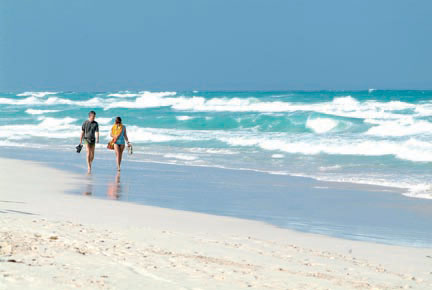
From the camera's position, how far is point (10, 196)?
1099 cm

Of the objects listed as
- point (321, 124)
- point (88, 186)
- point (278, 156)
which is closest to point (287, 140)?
point (278, 156)

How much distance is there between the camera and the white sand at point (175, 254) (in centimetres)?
561

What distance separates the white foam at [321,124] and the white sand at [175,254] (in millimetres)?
24558

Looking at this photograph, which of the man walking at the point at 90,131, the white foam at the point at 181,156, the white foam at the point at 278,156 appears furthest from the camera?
the white foam at the point at 278,156

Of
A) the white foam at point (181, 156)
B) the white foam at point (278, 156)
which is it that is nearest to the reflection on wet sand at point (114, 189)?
the white foam at point (181, 156)

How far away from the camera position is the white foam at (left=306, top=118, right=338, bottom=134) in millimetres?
34138

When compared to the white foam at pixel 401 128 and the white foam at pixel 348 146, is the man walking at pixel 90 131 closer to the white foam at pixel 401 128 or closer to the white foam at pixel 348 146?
the white foam at pixel 348 146

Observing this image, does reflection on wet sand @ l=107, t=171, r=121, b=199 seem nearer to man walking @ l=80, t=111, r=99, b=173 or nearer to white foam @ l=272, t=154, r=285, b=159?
man walking @ l=80, t=111, r=99, b=173

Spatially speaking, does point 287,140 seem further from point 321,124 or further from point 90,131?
point 90,131

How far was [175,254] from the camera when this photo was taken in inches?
269

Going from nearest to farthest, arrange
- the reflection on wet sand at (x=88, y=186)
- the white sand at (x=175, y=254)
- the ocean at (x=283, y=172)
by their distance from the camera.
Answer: the white sand at (x=175, y=254), the ocean at (x=283, y=172), the reflection on wet sand at (x=88, y=186)

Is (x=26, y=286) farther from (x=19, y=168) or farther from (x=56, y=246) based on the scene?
(x=19, y=168)

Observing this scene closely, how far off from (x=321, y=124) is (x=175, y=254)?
29327 mm

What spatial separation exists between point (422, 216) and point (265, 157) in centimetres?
1054
